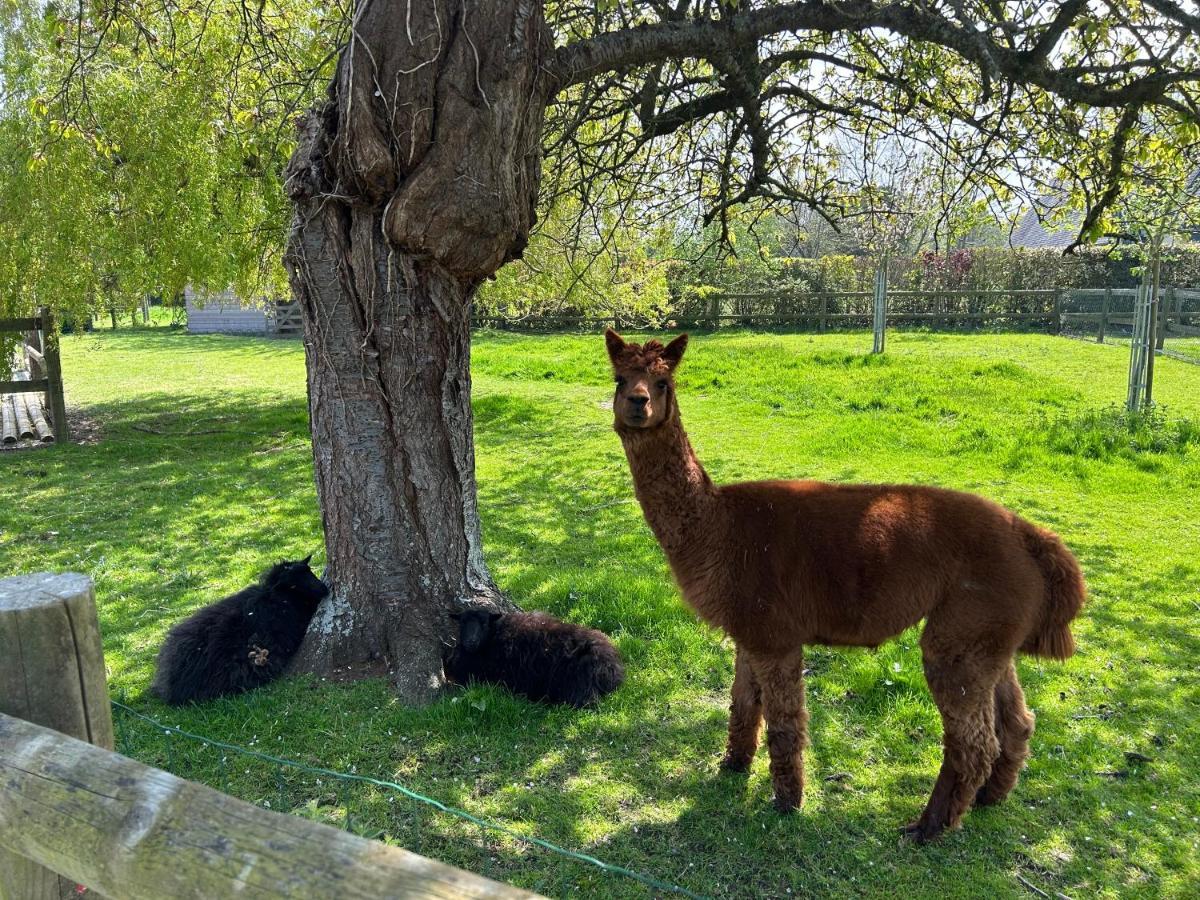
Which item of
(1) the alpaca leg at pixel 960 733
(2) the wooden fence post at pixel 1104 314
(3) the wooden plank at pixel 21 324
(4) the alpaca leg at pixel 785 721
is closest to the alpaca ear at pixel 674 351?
(4) the alpaca leg at pixel 785 721

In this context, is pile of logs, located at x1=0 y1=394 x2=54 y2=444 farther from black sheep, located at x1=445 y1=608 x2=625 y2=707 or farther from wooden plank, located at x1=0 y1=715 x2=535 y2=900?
wooden plank, located at x1=0 y1=715 x2=535 y2=900

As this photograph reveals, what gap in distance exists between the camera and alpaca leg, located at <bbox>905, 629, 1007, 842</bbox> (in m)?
3.56

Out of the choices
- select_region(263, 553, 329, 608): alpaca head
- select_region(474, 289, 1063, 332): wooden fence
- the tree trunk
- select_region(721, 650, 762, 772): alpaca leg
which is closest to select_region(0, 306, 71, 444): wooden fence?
select_region(263, 553, 329, 608): alpaca head

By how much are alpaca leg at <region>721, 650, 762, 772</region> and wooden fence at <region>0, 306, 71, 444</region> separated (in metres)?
11.3

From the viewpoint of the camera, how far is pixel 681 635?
562 cm

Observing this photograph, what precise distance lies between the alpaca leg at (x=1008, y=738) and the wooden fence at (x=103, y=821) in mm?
3226

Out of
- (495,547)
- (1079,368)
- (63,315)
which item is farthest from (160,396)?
(1079,368)

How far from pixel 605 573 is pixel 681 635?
1.32 m

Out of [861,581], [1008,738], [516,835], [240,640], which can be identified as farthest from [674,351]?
[240,640]

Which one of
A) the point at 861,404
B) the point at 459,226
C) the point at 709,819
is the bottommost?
the point at 709,819

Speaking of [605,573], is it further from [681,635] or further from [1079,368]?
[1079,368]

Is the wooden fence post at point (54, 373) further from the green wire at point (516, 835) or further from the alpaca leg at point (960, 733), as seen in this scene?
the alpaca leg at point (960, 733)

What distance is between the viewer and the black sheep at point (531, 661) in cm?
477

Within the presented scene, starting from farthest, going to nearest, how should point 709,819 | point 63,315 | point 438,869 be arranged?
point 63,315 → point 709,819 → point 438,869
